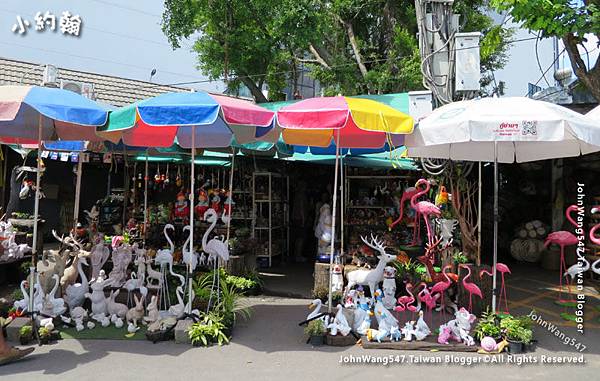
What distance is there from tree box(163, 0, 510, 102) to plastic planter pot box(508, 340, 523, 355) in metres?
7.67

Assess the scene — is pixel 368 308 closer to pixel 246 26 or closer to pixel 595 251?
pixel 595 251

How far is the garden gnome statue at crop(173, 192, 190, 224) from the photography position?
9258mm

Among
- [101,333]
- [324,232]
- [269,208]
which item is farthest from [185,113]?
[269,208]

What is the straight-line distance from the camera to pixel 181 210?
930 cm

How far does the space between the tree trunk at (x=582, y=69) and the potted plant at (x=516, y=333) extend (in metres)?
4.47

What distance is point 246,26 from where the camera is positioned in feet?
41.2

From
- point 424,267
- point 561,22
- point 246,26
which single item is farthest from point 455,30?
point 246,26

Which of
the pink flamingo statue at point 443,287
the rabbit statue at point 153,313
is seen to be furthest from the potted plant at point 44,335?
the pink flamingo statue at point 443,287

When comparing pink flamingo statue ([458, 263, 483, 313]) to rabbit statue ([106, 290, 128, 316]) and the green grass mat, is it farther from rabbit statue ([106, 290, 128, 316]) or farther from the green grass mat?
rabbit statue ([106, 290, 128, 316])

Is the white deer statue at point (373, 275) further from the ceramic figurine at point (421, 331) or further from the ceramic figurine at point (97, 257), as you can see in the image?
the ceramic figurine at point (97, 257)

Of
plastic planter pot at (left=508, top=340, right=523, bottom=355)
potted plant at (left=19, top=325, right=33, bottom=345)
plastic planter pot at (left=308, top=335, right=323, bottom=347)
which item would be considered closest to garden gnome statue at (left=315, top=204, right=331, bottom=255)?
plastic planter pot at (left=308, top=335, right=323, bottom=347)

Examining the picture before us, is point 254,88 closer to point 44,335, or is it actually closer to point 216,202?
point 216,202

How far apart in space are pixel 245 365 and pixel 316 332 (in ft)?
3.10

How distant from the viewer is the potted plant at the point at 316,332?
5172mm
